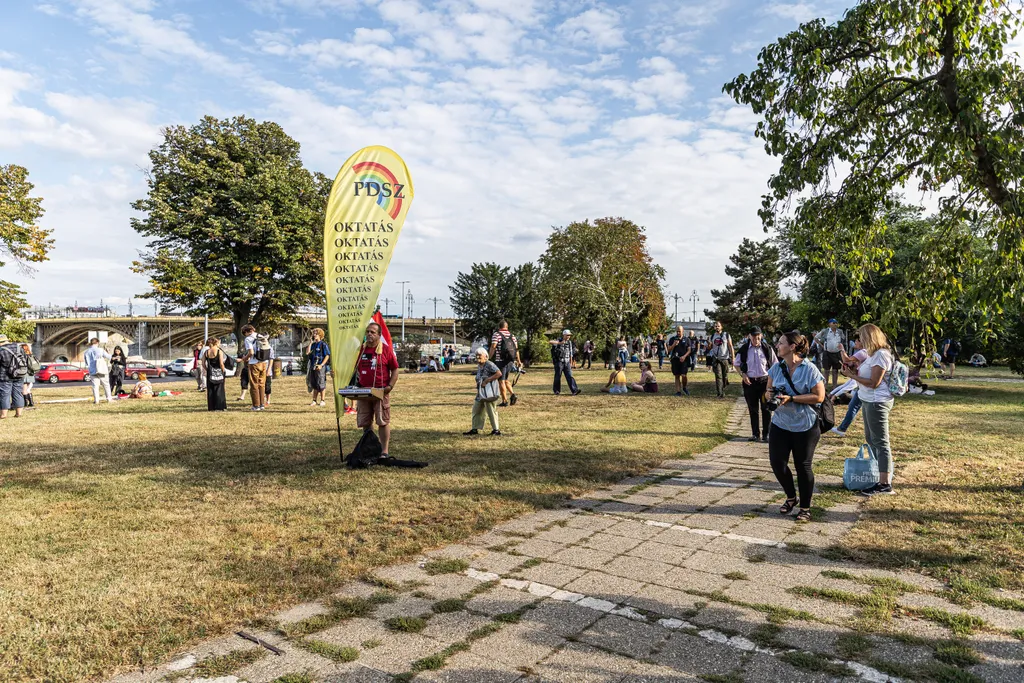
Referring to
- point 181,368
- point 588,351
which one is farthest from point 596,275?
point 181,368

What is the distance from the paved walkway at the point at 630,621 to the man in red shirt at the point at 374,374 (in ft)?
9.81

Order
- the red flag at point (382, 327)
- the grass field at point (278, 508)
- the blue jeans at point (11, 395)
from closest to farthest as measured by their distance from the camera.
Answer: the grass field at point (278, 508)
the red flag at point (382, 327)
the blue jeans at point (11, 395)

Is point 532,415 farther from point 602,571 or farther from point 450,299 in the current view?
point 450,299

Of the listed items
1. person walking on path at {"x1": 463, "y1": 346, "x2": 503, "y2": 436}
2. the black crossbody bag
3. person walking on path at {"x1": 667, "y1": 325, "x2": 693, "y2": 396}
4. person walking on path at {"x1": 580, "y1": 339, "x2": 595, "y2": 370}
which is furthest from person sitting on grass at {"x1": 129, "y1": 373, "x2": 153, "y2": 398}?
person walking on path at {"x1": 580, "y1": 339, "x2": 595, "y2": 370}

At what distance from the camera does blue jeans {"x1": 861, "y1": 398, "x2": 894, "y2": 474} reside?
6547 millimetres

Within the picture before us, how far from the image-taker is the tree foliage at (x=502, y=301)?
37.3 meters

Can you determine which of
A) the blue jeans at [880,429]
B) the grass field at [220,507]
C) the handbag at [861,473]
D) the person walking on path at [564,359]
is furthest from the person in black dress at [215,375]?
the blue jeans at [880,429]

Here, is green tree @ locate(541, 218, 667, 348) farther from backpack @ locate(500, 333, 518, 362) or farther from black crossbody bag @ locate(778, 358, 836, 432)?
black crossbody bag @ locate(778, 358, 836, 432)

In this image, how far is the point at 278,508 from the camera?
589 cm

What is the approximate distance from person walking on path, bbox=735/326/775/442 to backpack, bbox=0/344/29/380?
1414cm

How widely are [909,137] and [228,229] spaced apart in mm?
28692

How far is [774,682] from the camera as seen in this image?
2.92 metres

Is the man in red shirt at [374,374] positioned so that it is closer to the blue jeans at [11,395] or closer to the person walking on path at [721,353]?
the person walking on path at [721,353]

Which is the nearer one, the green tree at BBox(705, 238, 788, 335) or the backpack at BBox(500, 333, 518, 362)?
the backpack at BBox(500, 333, 518, 362)
